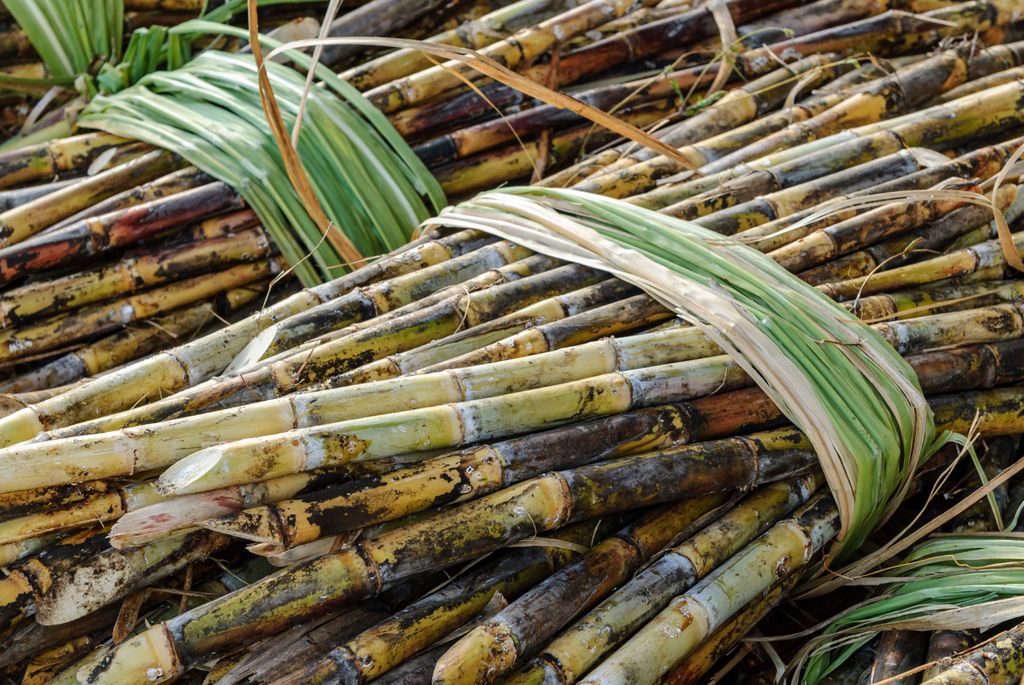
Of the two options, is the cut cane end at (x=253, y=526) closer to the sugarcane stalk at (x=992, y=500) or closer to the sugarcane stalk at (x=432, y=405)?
the sugarcane stalk at (x=432, y=405)

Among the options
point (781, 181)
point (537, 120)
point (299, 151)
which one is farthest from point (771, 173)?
point (299, 151)

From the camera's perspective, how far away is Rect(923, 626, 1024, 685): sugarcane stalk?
1542mm

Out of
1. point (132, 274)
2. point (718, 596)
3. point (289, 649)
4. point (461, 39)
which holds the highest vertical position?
point (461, 39)

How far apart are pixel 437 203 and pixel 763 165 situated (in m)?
0.77

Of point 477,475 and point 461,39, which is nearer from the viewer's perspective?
point 477,475

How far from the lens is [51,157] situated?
253 centimetres

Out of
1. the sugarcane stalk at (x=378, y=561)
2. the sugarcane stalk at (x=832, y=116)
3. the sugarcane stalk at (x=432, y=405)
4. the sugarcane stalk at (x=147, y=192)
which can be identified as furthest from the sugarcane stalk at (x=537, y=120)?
the sugarcane stalk at (x=378, y=561)

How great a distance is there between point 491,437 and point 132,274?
1025 mm

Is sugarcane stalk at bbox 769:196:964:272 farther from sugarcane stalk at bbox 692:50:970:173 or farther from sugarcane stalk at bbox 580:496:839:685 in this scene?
sugarcane stalk at bbox 580:496:839:685

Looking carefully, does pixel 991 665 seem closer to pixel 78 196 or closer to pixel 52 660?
pixel 52 660

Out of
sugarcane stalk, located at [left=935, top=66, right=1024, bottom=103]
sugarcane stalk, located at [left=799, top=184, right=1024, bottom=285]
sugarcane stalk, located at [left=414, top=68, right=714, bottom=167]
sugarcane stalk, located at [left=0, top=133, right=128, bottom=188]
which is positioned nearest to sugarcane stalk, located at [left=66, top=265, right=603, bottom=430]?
sugarcane stalk, located at [left=799, top=184, right=1024, bottom=285]

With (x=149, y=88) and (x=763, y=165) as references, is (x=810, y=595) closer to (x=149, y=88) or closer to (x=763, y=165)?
(x=763, y=165)

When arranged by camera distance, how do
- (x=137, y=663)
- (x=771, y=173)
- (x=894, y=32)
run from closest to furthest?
(x=137, y=663) < (x=771, y=173) < (x=894, y=32)

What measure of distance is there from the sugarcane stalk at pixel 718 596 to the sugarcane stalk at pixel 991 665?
0.31 m
